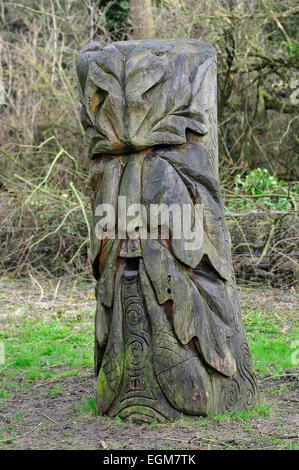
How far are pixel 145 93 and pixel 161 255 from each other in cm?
102

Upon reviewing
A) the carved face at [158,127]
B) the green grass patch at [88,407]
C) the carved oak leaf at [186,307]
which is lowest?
the green grass patch at [88,407]

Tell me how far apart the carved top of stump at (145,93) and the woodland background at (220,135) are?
447cm

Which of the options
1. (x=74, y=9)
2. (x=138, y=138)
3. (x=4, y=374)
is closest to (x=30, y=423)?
(x=4, y=374)

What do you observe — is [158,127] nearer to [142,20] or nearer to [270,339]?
[270,339]

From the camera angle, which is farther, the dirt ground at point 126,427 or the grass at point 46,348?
the grass at point 46,348

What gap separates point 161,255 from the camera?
3988 mm

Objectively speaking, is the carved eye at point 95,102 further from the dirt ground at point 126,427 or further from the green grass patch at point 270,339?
the green grass patch at point 270,339

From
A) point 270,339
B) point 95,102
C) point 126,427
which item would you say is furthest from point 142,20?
point 126,427

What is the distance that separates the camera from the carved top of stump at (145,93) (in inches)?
159

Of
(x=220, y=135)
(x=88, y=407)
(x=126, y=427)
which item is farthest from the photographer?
(x=220, y=135)

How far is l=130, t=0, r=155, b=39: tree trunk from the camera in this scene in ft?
36.5

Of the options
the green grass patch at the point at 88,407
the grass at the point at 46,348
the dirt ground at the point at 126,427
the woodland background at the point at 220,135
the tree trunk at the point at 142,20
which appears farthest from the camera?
the tree trunk at the point at 142,20

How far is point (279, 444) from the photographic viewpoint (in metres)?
3.68

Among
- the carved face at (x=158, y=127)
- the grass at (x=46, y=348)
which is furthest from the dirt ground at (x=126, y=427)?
the carved face at (x=158, y=127)
